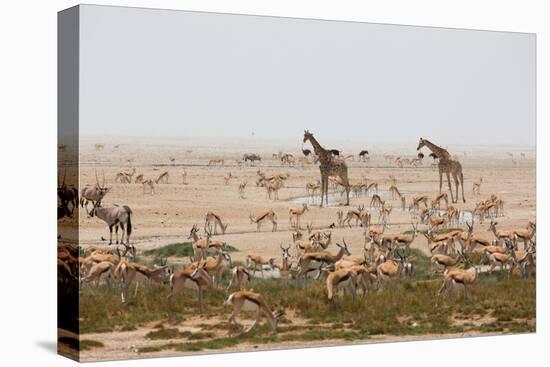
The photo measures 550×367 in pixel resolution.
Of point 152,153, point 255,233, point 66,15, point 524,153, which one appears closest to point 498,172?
point 524,153

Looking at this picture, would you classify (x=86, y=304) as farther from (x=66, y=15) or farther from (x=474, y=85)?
(x=474, y=85)

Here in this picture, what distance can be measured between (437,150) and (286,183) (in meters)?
2.06

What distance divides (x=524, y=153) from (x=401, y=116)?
5.93ft

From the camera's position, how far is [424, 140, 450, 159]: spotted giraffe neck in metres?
17.1

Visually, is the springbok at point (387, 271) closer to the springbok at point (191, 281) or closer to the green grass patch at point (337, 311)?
the green grass patch at point (337, 311)

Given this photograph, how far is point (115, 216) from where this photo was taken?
49.7ft

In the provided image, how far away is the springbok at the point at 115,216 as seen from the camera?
49.4 ft

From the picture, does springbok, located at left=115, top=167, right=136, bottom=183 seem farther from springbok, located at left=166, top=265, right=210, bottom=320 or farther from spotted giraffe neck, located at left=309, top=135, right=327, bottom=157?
spotted giraffe neck, located at left=309, top=135, right=327, bottom=157

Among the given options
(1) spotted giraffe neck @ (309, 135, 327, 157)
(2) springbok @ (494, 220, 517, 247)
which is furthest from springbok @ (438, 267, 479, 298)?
(1) spotted giraffe neck @ (309, 135, 327, 157)

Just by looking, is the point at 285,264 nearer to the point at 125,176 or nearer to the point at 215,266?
the point at 215,266

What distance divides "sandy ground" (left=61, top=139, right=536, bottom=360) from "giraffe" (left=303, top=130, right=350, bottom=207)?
0.09 m

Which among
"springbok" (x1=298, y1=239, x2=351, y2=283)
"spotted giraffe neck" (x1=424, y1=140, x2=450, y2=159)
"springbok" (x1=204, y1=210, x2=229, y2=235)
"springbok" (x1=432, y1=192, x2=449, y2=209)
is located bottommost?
"springbok" (x1=298, y1=239, x2=351, y2=283)

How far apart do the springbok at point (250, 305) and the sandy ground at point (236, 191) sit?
364 millimetres

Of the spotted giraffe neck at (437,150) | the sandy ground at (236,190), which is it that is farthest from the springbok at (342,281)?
the spotted giraffe neck at (437,150)
